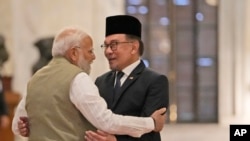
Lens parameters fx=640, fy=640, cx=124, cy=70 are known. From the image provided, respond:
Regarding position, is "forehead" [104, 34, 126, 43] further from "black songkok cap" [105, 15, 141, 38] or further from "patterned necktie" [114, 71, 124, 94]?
"patterned necktie" [114, 71, 124, 94]

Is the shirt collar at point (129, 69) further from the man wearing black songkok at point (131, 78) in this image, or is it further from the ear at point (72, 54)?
the ear at point (72, 54)

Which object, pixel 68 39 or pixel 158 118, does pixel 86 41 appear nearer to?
pixel 68 39

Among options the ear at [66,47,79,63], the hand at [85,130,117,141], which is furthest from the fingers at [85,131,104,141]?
the ear at [66,47,79,63]

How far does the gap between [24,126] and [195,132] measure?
795cm

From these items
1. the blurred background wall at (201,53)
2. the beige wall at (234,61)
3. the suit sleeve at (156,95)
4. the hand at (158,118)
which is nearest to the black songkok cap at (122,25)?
the suit sleeve at (156,95)

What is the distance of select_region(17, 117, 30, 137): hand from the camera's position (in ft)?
11.5

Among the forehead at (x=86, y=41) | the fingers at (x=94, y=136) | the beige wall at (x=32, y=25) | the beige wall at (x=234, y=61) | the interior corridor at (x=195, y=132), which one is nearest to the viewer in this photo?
the fingers at (x=94, y=136)

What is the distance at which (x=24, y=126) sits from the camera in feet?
11.5

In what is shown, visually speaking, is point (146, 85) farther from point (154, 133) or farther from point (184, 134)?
point (184, 134)

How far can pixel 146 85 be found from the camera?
3.44 metres

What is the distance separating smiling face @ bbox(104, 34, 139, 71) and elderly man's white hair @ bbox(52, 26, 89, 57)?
0.57 ft

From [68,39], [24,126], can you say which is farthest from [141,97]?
[24,126]

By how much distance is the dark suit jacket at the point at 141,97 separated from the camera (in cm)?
340

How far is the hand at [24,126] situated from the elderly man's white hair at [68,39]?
455mm
